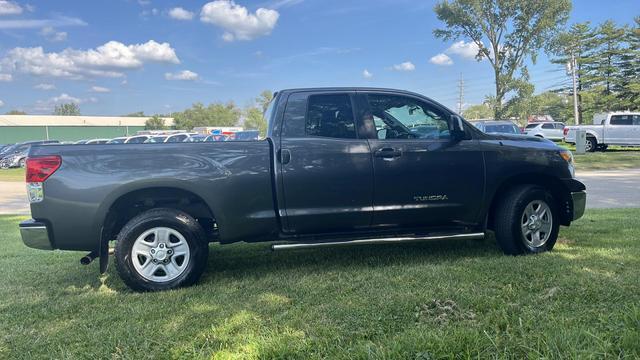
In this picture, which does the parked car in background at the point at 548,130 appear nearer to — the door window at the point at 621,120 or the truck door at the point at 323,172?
the door window at the point at 621,120

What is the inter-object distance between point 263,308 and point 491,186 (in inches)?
106

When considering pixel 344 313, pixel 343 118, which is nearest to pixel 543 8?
pixel 343 118

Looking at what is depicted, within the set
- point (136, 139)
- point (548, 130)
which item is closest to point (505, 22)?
point (548, 130)

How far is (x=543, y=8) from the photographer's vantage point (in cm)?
2825

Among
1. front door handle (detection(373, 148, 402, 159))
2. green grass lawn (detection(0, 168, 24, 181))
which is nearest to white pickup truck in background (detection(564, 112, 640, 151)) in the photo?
front door handle (detection(373, 148, 402, 159))

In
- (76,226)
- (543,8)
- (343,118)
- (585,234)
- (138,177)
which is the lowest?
(585,234)

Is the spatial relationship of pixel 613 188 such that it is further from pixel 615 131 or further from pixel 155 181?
pixel 615 131

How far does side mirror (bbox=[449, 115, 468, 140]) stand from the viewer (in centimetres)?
479

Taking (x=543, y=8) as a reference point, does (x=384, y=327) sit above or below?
below

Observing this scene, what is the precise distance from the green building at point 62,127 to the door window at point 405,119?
229 ft

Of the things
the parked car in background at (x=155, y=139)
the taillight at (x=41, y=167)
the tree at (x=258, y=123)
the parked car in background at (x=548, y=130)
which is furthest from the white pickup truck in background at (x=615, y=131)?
the taillight at (x=41, y=167)

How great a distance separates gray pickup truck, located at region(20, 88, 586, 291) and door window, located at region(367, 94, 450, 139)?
12 mm

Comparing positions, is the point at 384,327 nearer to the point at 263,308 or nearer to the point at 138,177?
the point at 263,308

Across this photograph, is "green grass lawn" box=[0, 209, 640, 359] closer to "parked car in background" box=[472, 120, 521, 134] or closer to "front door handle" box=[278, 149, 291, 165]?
"front door handle" box=[278, 149, 291, 165]
